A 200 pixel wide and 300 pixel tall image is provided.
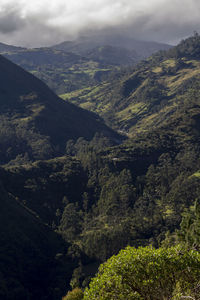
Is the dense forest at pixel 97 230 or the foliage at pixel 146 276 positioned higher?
the foliage at pixel 146 276

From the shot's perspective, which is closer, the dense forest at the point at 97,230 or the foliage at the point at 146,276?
the foliage at the point at 146,276

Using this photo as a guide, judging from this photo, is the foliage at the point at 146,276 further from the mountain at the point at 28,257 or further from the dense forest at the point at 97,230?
the mountain at the point at 28,257

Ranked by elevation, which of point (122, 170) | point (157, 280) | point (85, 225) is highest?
point (157, 280)

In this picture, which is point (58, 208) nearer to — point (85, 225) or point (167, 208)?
point (85, 225)

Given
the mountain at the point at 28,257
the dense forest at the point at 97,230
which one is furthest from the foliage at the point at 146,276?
the mountain at the point at 28,257

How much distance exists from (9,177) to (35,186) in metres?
15.0

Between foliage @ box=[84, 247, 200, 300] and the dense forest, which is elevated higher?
foliage @ box=[84, 247, 200, 300]

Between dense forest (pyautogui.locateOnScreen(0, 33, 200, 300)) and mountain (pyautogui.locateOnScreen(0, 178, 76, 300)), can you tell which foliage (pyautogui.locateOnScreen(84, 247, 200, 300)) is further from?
mountain (pyautogui.locateOnScreen(0, 178, 76, 300))

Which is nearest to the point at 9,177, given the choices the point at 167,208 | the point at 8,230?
the point at 8,230

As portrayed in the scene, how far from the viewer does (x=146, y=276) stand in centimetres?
2898

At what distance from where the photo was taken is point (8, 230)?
4872 inches

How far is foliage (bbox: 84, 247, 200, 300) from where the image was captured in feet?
92.1

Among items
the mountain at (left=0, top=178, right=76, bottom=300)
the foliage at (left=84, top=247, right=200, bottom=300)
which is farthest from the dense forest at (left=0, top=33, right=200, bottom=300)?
the mountain at (left=0, top=178, right=76, bottom=300)

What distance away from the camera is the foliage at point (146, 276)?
2806 cm
